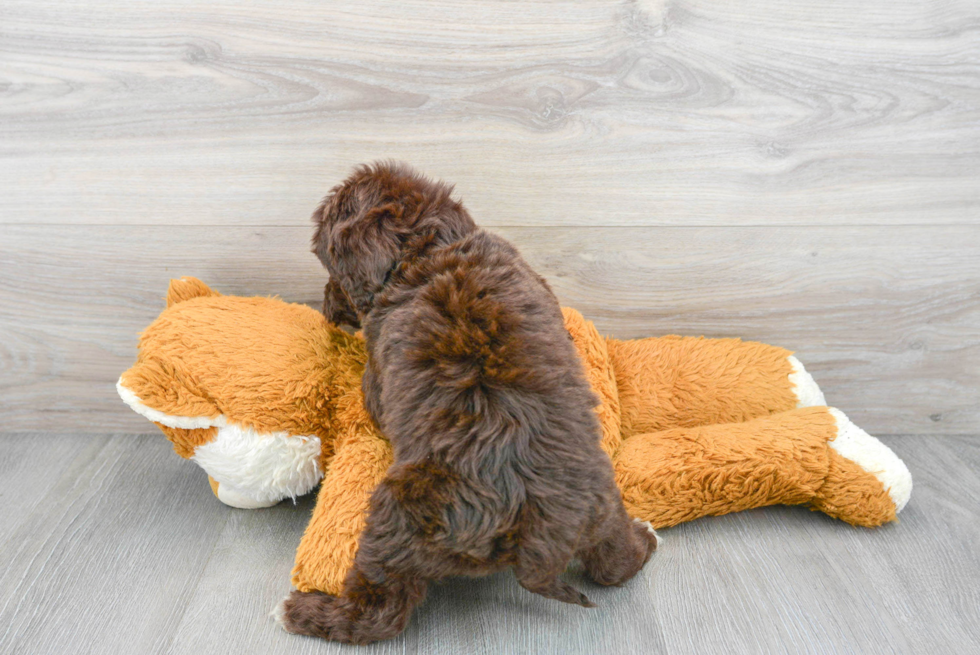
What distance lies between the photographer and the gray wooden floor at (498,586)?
857 mm

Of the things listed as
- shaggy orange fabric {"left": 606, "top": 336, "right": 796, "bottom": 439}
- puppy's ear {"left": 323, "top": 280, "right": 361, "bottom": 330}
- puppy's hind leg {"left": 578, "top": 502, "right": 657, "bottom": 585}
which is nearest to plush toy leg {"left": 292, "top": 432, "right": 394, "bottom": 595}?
puppy's ear {"left": 323, "top": 280, "right": 361, "bottom": 330}

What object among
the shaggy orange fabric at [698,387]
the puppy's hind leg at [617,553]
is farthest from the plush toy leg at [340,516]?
the shaggy orange fabric at [698,387]

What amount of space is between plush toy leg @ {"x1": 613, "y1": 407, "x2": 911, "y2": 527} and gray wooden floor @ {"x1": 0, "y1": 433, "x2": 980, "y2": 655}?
1.8 inches

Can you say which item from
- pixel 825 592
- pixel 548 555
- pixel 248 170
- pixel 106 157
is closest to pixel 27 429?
pixel 106 157

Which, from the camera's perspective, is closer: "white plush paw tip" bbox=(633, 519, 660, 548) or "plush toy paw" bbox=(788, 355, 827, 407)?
"white plush paw tip" bbox=(633, 519, 660, 548)

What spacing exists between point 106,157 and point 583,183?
82 cm

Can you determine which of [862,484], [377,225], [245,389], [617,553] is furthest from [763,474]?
[245,389]

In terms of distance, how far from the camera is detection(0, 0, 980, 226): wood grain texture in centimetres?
107

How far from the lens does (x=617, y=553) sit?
2.90ft

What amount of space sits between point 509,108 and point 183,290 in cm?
62

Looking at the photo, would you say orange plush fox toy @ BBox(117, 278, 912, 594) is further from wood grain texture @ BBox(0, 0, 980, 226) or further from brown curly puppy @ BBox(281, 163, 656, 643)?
wood grain texture @ BBox(0, 0, 980, 226)

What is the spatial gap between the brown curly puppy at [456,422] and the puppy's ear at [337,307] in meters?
0.09

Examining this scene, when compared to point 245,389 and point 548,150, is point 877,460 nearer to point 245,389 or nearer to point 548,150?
point 548,150

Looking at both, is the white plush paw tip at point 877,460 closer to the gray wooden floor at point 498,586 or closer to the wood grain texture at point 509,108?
the gray wooden floor at point 498,586
